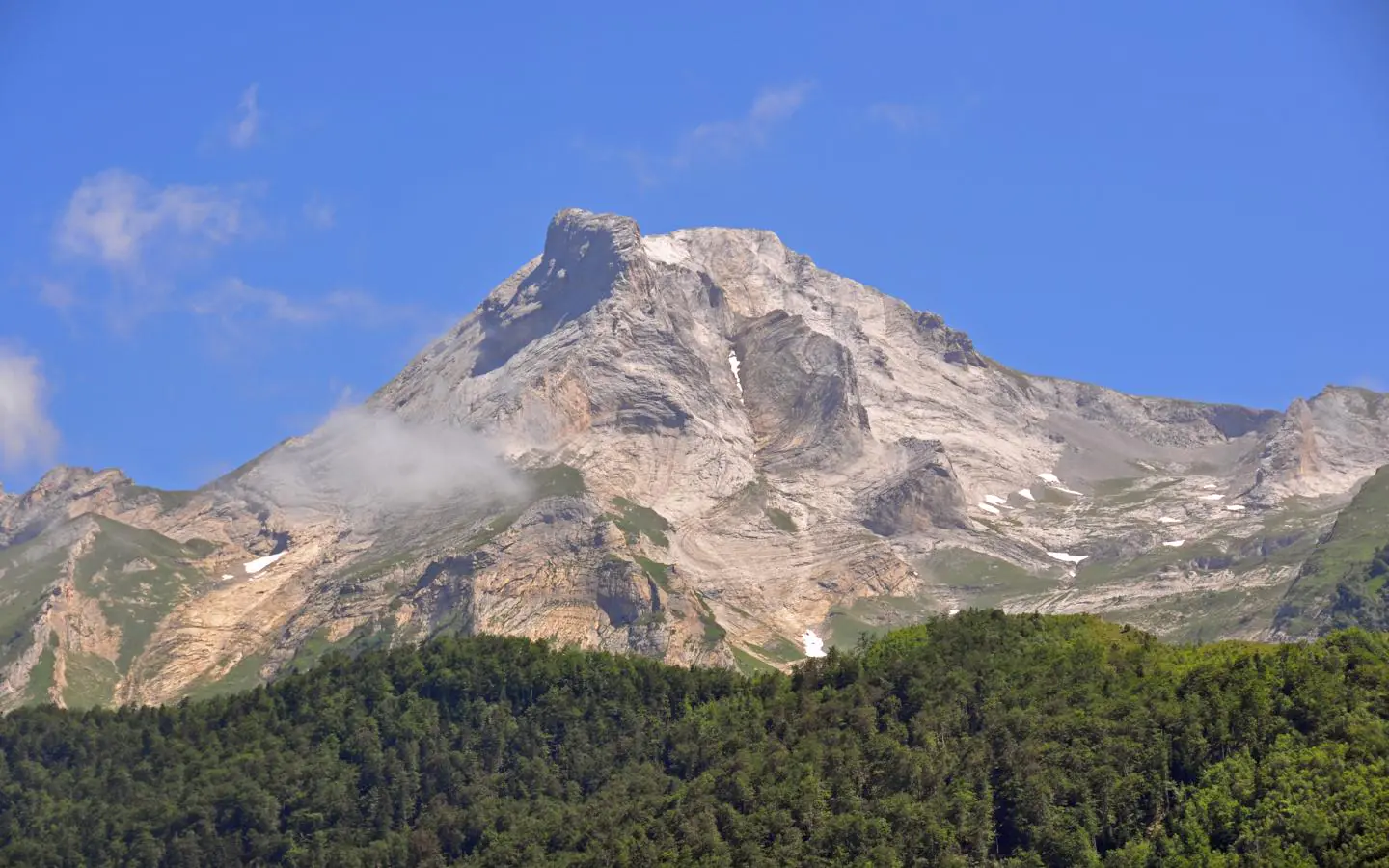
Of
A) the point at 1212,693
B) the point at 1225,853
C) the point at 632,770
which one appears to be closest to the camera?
the point at 1225,853

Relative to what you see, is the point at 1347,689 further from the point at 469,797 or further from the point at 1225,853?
the point at 469,797

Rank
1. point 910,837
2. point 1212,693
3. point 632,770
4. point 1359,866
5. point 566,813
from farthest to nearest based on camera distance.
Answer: point 632,770 → point 566,813 → point 1212,693 → point 910,837 → point 1359,866

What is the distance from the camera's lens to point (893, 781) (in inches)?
6422

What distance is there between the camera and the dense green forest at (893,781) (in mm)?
147875

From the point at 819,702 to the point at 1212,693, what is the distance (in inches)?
1489

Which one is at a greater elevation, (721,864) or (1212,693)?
(1212,693)

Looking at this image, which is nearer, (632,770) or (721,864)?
Answer: (721,864)

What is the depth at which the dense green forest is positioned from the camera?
148 metres

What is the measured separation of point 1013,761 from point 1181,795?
47.6 feet

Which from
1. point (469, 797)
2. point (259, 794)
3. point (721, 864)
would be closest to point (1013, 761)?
point (721, 864)

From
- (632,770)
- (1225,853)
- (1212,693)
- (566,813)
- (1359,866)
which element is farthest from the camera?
(632,770)

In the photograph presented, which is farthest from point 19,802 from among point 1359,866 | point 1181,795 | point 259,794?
point 1359,866

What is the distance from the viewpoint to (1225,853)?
142 meters

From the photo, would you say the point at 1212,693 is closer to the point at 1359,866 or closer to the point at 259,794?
the point at 1359,866
